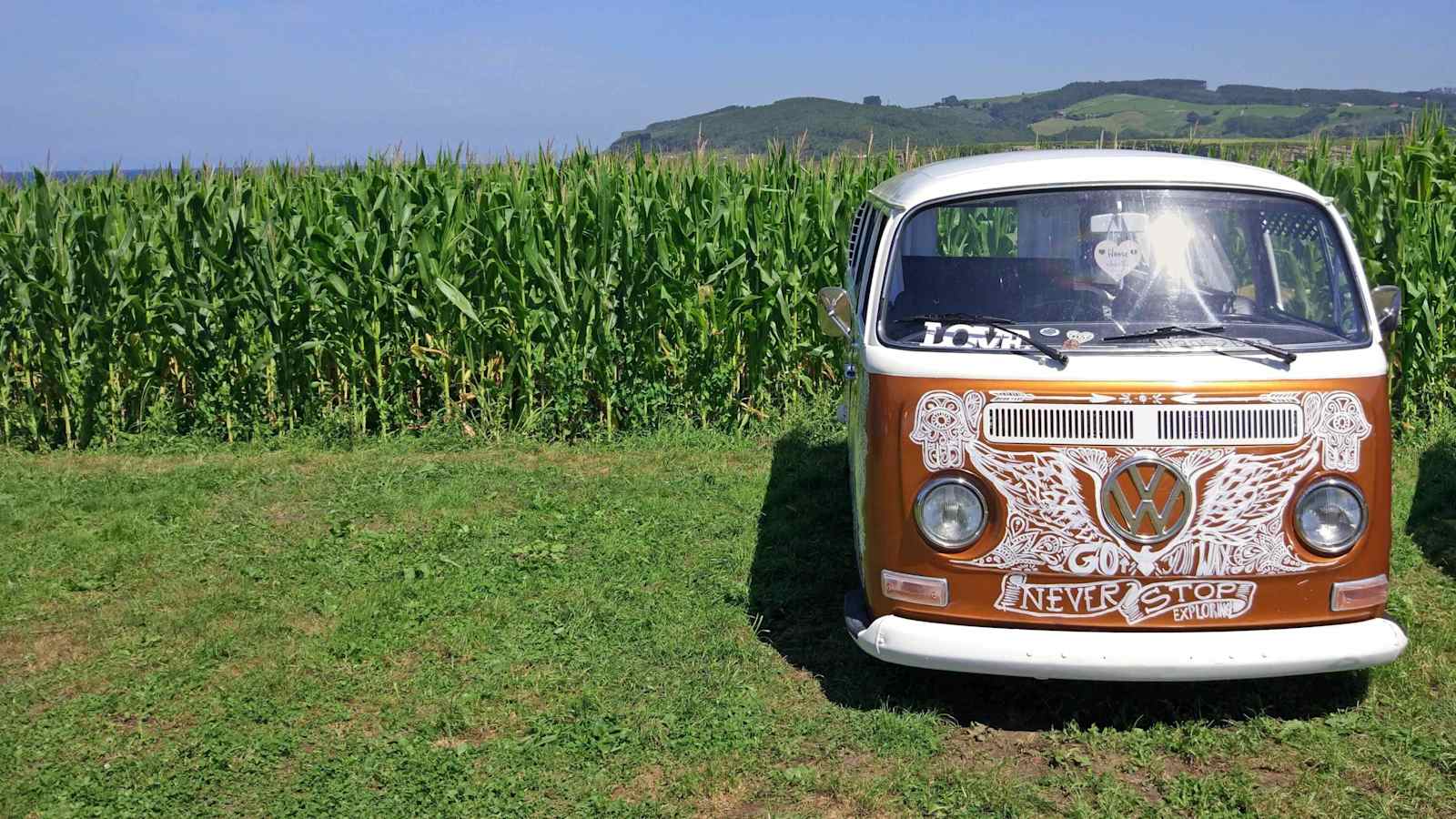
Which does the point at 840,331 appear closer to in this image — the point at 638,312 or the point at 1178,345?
the point at 1178,345

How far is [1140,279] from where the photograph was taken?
452 centimetres

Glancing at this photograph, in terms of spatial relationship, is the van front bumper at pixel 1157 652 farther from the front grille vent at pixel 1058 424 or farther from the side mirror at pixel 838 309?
the side mirror at pixel 838 309

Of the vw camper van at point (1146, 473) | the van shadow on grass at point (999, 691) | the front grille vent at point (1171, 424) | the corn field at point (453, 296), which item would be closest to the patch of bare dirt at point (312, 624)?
the van shadow on grass at point (999, 691)

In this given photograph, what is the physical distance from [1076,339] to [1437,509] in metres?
4.26

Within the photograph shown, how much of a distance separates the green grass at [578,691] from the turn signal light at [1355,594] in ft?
1.82

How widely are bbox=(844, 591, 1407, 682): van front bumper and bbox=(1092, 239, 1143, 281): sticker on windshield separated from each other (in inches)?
55.2

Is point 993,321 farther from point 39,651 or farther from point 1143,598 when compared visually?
point 39,651

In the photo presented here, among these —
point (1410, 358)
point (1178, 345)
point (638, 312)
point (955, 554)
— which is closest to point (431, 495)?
point (638, 312)

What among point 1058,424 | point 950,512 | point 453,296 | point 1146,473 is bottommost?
point 950,512

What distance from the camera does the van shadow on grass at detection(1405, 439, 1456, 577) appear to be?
6414 millimetres

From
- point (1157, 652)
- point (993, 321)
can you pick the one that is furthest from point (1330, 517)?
point (993, 321)

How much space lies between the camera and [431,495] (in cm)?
768

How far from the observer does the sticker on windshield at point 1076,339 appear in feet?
14.0

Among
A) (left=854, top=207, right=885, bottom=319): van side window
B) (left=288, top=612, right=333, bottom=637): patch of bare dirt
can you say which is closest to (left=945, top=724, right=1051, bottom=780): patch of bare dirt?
(left=854, top=207, right=885, bottom=319): van side window
